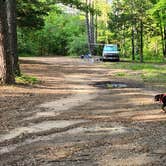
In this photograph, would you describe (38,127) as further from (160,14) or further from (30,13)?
(160,14)

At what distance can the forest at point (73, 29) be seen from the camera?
66.1ft

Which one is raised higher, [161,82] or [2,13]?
[2,13]

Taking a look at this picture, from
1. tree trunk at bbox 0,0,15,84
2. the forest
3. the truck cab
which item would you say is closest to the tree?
the forest

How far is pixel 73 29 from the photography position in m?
70.9

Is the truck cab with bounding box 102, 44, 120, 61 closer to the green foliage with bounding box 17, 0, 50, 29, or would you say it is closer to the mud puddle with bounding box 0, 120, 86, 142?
the green foliage with bounding box 17, 0, 50, 29

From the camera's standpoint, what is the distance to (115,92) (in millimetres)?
16203

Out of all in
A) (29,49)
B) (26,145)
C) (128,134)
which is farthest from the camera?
(29,49)

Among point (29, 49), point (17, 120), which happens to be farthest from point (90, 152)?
point (29, 49)

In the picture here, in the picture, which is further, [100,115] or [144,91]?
[144,91]

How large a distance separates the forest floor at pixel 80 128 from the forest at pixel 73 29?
376 cm

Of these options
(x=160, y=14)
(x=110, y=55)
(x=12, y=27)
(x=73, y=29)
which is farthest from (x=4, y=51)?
(x=73, y=29)

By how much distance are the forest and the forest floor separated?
3.76 metres

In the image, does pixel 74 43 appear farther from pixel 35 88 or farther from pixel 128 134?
pixel 128 134

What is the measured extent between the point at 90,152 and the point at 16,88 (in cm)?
898
